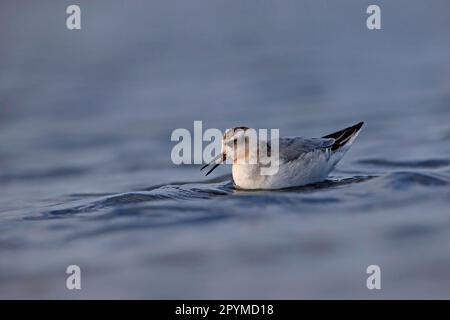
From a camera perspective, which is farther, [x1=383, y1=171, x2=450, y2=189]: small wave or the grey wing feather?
the grey wing feather

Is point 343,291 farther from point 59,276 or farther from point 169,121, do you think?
point 169,121

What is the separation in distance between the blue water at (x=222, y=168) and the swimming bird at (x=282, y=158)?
0.29 metres

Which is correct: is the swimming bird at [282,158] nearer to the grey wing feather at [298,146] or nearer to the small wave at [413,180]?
the grey wing feather at [298,146]

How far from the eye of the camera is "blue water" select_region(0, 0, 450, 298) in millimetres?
9969

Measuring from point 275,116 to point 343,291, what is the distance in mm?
9199

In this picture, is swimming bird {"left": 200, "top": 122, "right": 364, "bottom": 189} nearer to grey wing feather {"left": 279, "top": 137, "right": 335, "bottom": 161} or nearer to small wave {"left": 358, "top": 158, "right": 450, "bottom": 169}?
grey wing feather {"left": 279, "top": 137, "right": 335, "bottom": 161}

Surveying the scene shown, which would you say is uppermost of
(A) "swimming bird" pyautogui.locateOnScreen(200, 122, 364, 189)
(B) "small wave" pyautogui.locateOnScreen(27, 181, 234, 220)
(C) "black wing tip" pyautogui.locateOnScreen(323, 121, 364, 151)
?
(C) "black wing tip" pyautogui.locateOnScreen(323, 121, 364, 151)

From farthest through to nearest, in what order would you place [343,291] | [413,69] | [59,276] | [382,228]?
[413,69] < [382,228] < [59,276] < [343,291]

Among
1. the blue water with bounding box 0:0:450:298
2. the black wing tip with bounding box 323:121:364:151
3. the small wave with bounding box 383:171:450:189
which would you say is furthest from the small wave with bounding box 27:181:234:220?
the small wave with bounding box 383:171:450:189

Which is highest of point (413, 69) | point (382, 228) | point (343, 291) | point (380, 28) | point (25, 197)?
point (380, 28)

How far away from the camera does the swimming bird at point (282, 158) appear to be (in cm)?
1305

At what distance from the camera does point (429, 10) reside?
2397 centimetres

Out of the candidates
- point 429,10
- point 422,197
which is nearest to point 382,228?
point 422,197

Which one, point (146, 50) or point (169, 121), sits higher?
point (146, 50)
